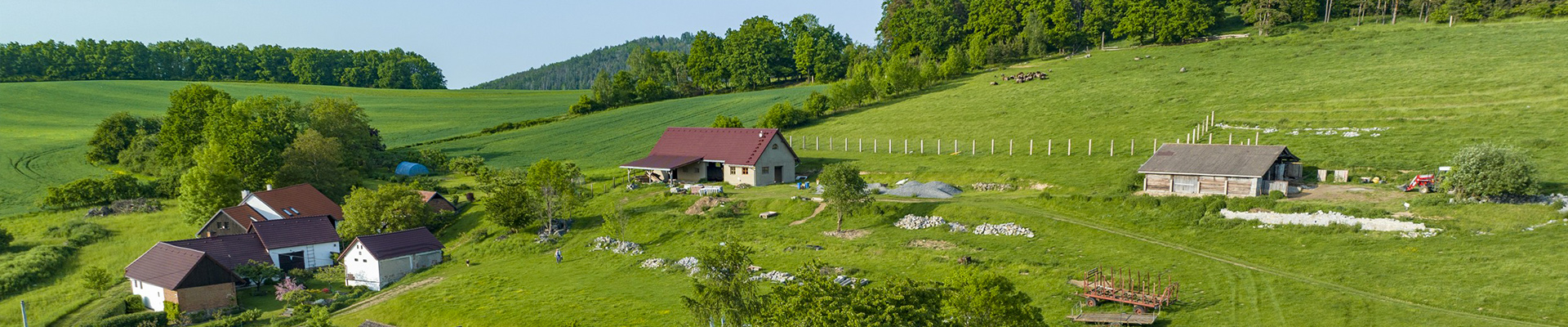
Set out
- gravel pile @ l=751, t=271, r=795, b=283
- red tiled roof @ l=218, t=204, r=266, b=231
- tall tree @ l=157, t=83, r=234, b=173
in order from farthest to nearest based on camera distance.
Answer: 1. tall tree @ l=157, t=83, r=234, b=173
2. red tiled roof @ l=218, t=204, r=266, b=231
3. gravel pile @ l=751, t=271, r=795, b=283

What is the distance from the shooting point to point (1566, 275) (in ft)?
97.6

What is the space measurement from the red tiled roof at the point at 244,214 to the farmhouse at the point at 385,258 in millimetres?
14462

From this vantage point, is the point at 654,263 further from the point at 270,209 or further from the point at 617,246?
the point at 270,209

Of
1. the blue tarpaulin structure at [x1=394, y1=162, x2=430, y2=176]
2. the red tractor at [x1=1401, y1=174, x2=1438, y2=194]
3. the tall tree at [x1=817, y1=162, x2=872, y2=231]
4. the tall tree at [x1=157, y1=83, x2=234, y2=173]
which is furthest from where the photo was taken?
the blue tarpaulin structure at [x1=394, y1=162, x2=430, y2=176]

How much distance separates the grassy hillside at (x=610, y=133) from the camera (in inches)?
3590

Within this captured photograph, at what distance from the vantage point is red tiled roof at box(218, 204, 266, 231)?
60.4 m

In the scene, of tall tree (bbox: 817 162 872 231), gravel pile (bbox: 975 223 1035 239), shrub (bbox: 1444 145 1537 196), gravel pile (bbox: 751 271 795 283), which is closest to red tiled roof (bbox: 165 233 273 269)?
gravel pile (bbox: 751 271 795 283)

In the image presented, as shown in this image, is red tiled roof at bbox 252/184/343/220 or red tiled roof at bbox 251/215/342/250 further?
red tiled roof at bbox 252/184/343/220

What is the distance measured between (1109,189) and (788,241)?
798 inches

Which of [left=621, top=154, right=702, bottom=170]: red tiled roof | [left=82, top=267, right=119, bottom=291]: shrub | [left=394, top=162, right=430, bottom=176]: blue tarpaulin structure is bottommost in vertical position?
[left=82, top=267, right=119, bottom=291]: shrub

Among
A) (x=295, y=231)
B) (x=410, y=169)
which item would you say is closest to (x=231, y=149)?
(x=410, y=169)

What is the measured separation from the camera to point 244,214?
61375mm

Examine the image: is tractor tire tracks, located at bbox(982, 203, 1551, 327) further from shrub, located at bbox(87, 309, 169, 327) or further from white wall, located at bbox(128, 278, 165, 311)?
white wall, located at bbox(128, 278, 165, 311)

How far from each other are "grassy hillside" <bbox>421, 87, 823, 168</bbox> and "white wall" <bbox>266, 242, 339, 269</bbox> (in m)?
29.0
